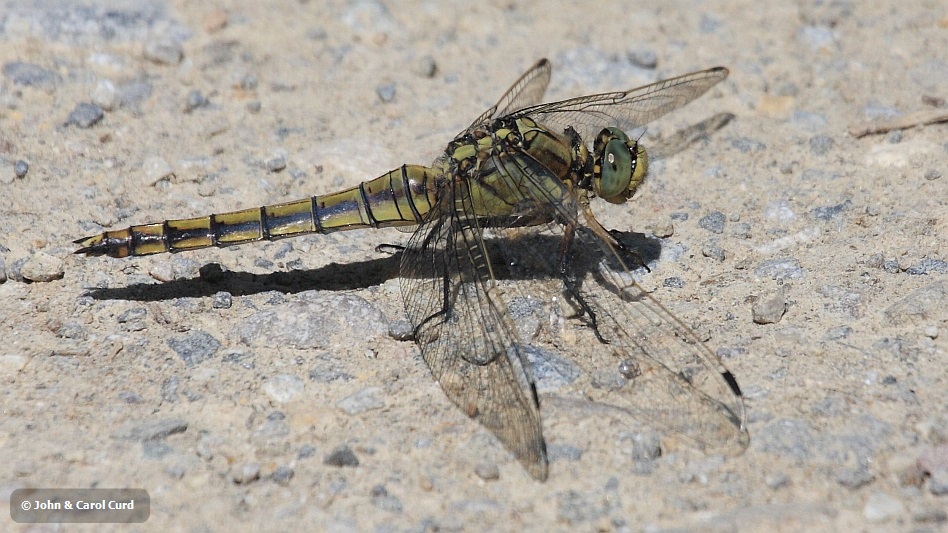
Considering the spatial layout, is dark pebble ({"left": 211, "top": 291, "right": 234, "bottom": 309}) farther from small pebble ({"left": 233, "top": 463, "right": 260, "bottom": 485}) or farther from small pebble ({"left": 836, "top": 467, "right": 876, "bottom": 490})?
small pebble ({"left": 836, "top": 467, "right": 876, "bottom": 490})

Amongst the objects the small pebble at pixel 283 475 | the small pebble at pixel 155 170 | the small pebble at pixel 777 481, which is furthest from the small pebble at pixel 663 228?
the small pebble at pixel 155 170

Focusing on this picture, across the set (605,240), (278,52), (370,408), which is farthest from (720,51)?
(370,408)

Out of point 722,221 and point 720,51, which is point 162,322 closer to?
point 722,221

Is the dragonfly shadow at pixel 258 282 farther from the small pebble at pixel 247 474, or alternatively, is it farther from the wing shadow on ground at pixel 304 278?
the small pebble at pixel 247 474

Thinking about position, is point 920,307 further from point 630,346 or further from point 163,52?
point 163,52

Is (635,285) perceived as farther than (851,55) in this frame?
No

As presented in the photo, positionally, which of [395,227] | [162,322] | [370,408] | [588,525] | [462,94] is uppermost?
[462,94]
